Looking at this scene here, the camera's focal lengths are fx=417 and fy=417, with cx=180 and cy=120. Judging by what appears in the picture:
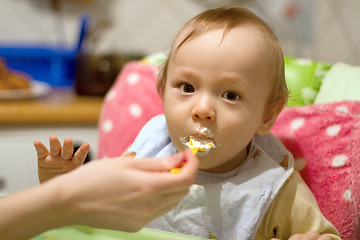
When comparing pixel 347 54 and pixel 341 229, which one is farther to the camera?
pixel 347 54

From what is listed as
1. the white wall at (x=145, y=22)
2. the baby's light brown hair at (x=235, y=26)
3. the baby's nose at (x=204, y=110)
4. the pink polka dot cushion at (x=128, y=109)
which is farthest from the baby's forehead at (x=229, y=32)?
the white wall at (x=145, y=22)

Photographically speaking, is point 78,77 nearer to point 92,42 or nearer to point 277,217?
point 92,42

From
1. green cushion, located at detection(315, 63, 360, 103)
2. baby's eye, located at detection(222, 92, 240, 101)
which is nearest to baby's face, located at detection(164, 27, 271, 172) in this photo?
baby's eye, located at detection(222, 92, 240, 101)

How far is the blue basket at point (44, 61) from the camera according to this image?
5.61ft

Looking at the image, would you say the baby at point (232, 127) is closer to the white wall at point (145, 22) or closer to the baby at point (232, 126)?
the baby at point (232, 126)

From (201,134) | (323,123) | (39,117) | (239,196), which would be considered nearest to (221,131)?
(201,134)

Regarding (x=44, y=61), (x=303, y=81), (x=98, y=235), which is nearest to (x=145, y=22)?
(x=44, y=61)

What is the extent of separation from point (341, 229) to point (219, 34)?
15.8 inches

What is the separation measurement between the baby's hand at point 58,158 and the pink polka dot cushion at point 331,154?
0.41m

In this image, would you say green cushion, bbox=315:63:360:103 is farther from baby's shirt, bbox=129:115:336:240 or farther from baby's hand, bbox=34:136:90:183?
baby's hand, bbox=34:136:90:183

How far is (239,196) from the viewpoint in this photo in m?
0.72

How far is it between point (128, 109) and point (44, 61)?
2.84 ft

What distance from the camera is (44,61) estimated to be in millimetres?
1745

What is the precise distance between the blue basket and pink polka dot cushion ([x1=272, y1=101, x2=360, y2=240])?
3.71 ft
